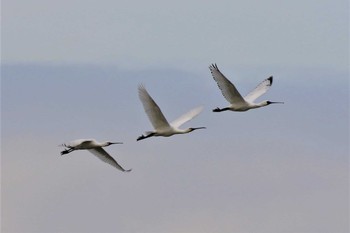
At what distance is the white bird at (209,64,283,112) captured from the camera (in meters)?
60.7

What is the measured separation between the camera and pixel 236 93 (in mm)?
61844

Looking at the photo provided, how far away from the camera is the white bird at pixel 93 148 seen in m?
62.1

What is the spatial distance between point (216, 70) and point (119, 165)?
7794mm

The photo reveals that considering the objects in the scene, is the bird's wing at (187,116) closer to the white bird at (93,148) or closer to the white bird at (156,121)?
the white bird at (156,121)

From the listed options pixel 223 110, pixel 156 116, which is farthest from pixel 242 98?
pixel 156 116

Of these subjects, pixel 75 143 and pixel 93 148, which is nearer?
pixel 75 143

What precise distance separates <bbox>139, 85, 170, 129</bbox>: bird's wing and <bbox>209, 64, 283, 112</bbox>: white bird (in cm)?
287

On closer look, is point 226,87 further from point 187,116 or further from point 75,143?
point 75,143

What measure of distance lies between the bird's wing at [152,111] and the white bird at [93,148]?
12.9 ft

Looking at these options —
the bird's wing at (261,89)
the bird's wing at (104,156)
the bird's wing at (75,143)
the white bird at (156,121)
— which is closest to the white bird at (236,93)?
the bird's wing at (261,89)

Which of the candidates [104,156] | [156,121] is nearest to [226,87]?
[156,121]

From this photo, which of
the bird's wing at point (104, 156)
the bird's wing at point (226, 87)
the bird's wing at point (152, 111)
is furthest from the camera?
the bird's wing at point (104, 156)

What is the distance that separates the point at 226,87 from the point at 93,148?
23.7ft

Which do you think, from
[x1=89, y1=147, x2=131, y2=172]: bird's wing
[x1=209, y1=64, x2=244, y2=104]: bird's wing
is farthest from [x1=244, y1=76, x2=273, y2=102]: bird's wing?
[x1=89, y1=147, x2=131, y2=172]: bird's wing
